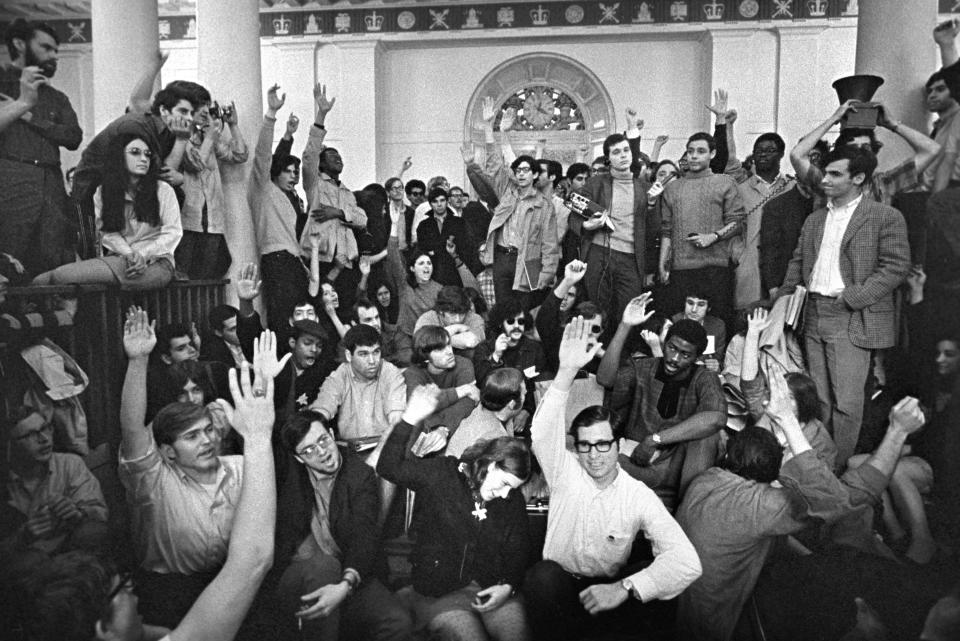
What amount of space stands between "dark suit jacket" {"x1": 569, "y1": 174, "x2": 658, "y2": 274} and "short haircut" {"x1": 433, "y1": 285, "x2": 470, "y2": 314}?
809 mm

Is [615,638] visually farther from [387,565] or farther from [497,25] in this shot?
[497,25]

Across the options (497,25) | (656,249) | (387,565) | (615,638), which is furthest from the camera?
(497,25)

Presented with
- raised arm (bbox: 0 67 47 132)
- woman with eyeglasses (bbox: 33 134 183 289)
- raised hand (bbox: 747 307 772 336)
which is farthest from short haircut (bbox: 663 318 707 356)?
raised arm (bbox: 0 67 47 132)

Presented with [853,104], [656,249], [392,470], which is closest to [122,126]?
[392,470]

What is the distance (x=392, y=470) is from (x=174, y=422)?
1056mm

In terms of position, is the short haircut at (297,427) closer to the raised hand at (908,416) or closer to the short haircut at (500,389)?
the short haircut at (500,389)

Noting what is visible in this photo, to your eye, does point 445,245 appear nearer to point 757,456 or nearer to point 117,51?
point 117,51

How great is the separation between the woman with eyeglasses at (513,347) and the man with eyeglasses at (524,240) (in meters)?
0.45

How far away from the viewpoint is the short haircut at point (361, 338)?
4.32 m

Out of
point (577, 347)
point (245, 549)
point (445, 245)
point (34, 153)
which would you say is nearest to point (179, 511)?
point (245, 549)

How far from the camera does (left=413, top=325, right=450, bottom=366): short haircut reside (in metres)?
4.47

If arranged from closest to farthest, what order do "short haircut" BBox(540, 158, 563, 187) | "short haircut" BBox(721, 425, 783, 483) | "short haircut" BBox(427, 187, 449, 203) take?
"short haircut" BBox(721, 425, 783, 483) → "short haircut" BBox(540, 158, 563, 187) → "short haircut" BBox(427, 187, 449, 203)

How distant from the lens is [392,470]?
12.2 feet

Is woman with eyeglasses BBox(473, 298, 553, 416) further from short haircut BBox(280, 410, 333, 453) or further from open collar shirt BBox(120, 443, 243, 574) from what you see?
open collar shirt BBox(120, 443, 243, 574)
